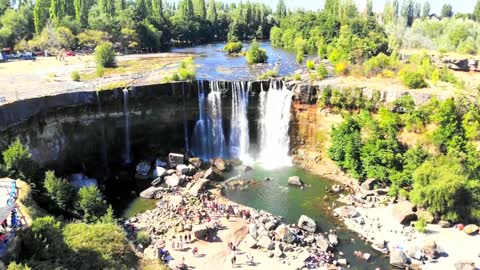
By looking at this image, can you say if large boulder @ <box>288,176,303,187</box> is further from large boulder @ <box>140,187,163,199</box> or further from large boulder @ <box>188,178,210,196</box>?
large boulder @ <box>140,187,163,199</box>

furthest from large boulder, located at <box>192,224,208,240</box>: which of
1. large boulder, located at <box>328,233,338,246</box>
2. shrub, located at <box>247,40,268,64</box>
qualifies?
shrub, located at <box>247,40,268,64</box>

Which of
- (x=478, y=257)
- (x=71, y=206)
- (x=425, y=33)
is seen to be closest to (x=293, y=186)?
(x=478, y=257)

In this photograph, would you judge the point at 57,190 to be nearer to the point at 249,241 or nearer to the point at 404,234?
the point at 249,241

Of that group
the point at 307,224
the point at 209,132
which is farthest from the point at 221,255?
the point at 209,132

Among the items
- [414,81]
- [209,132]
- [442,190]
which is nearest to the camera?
[442,190]

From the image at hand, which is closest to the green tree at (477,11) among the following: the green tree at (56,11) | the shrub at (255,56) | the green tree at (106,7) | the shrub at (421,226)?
the shrub at (255,56)

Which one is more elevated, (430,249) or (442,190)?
(442,190)

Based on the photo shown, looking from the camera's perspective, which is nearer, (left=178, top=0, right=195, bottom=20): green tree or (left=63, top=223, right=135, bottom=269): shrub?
(left=63, top=223, right=135, bottom=269): shrub
